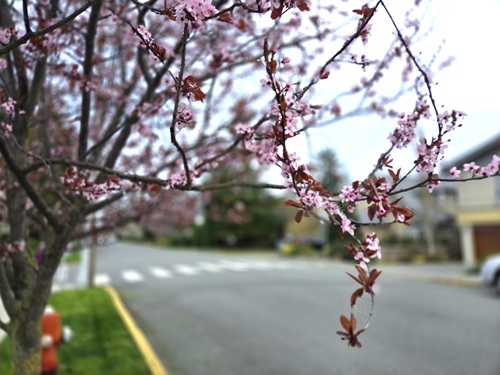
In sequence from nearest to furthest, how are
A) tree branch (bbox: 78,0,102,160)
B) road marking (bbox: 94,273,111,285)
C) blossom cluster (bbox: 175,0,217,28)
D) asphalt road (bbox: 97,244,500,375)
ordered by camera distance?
blossom cluster (bbox: 175,0,217,28), tree branch (bbox: 78,0,102,160), asphalt road (bbox: 97,244,500,375), road marking (bbox: 94,273,111,285)

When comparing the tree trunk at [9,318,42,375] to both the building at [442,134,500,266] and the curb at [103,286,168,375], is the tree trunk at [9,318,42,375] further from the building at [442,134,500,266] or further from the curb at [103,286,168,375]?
the building at [442,134,500,266]

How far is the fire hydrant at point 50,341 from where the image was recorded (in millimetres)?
4371

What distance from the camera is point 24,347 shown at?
112 inches

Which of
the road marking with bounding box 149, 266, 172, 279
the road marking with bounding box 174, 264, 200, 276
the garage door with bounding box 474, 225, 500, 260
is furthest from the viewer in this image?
the garage door with bounding box 474, 225, 500, 260

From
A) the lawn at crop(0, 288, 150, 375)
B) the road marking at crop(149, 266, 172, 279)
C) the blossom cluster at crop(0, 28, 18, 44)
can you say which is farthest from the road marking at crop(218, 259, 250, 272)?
the blossom cluster at crop(0, 28, 18, 44)

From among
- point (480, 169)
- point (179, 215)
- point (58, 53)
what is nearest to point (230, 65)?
point (58, 53)

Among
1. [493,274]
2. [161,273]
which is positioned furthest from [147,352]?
[161,273]

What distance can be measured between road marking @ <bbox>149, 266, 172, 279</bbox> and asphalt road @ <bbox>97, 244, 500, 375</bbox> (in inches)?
134

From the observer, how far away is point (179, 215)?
8.71m

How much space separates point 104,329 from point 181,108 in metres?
7.02

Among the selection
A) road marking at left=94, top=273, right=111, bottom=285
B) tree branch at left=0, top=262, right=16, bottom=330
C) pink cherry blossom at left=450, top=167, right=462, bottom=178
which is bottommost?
road marking at left=94, top=273, right=111, bottom=285

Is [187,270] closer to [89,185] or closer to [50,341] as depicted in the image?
[50,341]

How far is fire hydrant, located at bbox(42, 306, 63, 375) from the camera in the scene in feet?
14.3

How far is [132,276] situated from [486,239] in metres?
17.5
